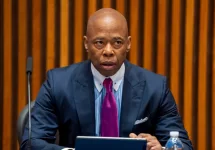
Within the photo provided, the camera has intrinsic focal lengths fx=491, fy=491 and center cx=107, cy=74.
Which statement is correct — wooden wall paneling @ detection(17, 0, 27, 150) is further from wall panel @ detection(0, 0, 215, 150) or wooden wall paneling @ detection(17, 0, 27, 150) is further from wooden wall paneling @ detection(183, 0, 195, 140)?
wooden wall paneling @ detection(183, 0, 195, 140)

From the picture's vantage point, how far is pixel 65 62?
3490mm

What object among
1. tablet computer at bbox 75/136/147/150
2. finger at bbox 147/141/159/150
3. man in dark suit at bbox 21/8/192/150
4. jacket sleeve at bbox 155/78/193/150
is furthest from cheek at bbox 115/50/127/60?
tablet computer at bbox 75/136/147/150

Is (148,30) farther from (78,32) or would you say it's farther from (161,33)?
(78,32)

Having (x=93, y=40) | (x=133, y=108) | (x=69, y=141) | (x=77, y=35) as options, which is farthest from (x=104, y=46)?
(x=77, y=35)

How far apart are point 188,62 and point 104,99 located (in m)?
1.22

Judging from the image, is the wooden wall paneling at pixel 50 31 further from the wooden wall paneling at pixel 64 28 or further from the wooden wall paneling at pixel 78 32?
the wooden wall paneling at pixel 78 32

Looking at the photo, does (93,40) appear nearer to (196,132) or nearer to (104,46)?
(104,46)

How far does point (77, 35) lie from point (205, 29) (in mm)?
908

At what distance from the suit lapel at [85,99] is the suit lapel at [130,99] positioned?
15cm

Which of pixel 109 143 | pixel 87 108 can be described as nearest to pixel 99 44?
pixel 87 108

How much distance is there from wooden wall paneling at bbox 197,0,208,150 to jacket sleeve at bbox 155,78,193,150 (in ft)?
3.29

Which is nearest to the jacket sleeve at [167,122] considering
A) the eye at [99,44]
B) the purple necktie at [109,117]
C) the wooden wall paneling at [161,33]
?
the purple necktie at [109,117]

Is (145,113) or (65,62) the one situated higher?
(65,62)

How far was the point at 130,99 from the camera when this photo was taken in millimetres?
2482
